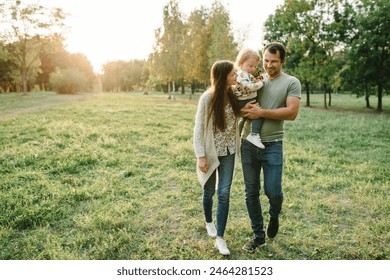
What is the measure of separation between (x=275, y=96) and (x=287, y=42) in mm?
33174

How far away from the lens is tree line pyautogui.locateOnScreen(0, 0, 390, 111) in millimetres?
25094

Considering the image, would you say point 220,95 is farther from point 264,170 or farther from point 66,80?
point 66,80

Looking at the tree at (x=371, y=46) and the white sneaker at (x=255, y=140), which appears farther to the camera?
the tree at (x=371, y=46)

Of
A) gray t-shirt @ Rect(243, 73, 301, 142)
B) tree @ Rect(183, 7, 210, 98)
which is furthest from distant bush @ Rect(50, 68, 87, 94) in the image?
gray t-shirt @ Rect(243, 73, 301, 142)

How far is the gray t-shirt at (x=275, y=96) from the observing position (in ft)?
12.7

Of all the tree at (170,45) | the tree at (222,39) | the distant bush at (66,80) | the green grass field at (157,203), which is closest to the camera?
the green grass field at (157,203)

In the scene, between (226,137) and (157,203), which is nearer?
(226,137)

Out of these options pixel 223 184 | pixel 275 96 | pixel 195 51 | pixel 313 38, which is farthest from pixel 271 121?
pixel 195 51

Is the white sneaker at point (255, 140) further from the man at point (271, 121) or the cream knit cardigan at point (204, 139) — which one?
the cream knit cardigan at point (204, 139)

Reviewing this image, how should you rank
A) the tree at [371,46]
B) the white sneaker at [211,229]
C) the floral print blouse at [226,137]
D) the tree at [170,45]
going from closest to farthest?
the floral print blouse at [226,137], the white sneaker at [211,229], the tree at [371,46], the tree at [170,45]

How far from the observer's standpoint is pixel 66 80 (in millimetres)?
61000

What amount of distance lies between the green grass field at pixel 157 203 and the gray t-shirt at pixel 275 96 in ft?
5.21

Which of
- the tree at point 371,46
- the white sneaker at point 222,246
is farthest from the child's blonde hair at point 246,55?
the tree at point 371,46

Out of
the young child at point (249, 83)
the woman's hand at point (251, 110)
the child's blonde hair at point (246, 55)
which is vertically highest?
the child's blonde hair at point (246, 55)
